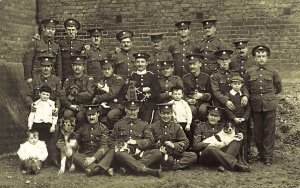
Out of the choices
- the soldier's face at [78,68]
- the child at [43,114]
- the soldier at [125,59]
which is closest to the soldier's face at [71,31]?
the soldier at [125,59]

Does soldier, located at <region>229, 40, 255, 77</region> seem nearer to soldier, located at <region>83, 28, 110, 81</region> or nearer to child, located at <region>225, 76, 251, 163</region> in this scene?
child, located at <region>225, 76, 251, 163</region>

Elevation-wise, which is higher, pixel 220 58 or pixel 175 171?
pixel 220 58

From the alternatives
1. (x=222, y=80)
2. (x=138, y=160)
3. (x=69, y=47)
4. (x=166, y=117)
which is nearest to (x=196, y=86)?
(x=222, y=80)

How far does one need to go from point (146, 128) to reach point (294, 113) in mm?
3351

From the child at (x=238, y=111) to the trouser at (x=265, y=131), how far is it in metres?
0.19

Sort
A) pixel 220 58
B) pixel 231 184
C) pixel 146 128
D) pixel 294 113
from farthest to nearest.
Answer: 1. pixel 294 113
2. pixel 220 58
3. pixel 146 128
4. pixel 231 184

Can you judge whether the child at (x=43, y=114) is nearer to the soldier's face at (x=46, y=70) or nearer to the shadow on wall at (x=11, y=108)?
the soldier's face at (x=46, y=70)

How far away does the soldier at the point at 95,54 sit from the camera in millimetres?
8188

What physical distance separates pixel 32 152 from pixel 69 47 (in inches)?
94.2

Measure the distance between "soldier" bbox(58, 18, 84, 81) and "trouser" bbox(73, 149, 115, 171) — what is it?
88.1 inches

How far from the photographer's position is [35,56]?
316 inches

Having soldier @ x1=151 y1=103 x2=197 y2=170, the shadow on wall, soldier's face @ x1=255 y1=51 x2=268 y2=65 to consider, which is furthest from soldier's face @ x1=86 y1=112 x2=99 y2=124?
soldier's face @ x1=255 y1=51 x2=268 y2=65

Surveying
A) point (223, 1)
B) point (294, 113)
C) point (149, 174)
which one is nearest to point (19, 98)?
point (149, 174)

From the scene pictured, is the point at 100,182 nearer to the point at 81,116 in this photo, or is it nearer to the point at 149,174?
the point at 149,174
